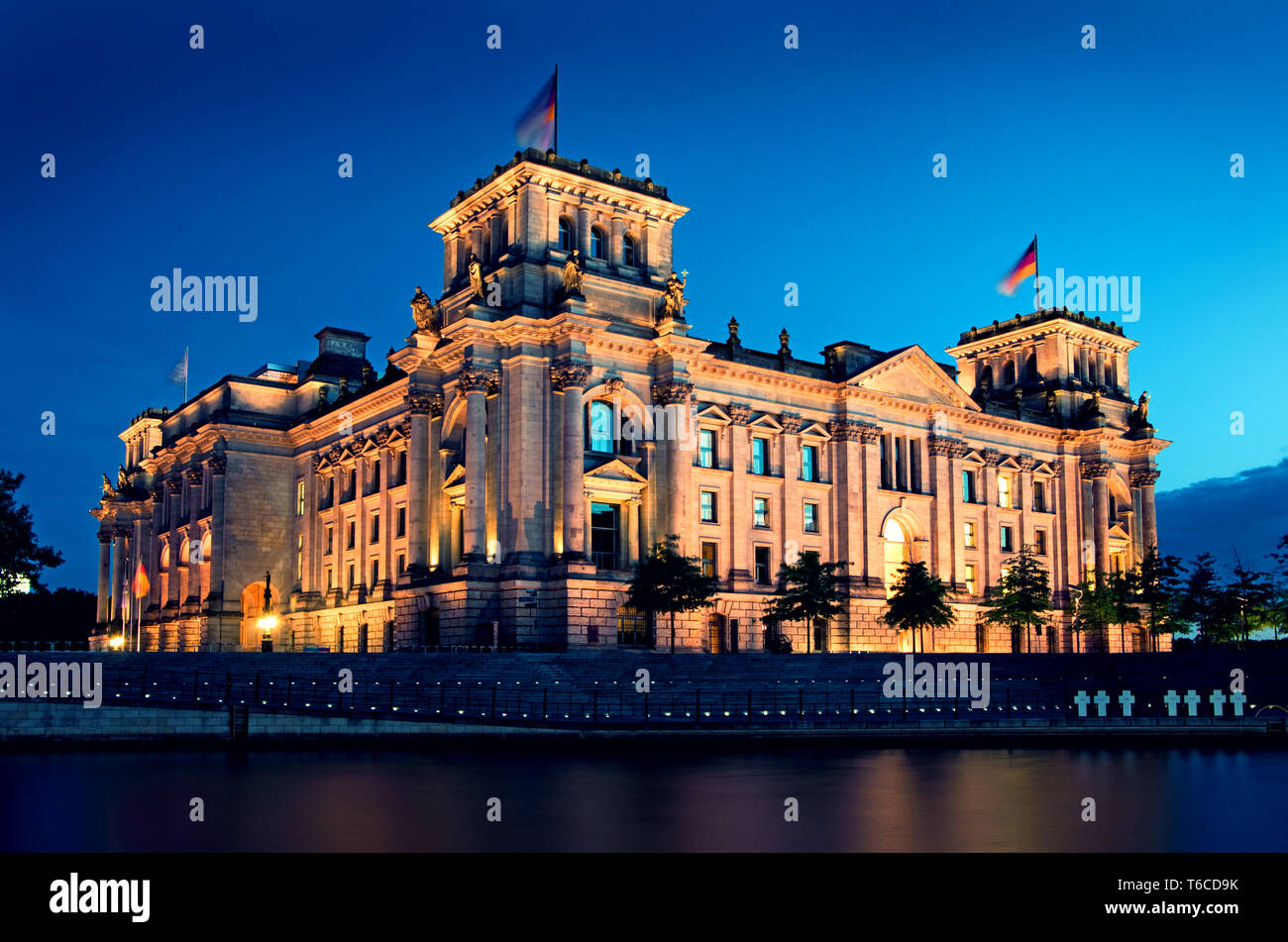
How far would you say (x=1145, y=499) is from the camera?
9331 centimetres

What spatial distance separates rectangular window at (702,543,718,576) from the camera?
6806 cm

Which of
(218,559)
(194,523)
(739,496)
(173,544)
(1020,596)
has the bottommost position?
(1020,596)

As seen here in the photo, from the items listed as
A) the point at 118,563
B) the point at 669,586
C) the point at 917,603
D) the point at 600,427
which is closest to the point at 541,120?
the point at 600,427

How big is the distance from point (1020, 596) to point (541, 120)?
1558 inches

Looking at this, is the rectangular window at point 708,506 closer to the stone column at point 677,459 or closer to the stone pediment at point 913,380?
the stone column at point 677,459

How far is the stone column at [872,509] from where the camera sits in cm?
7431

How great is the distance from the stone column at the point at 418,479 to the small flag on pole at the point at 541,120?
14.7 meters

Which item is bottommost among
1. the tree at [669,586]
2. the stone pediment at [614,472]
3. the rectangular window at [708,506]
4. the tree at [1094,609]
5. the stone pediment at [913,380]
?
the tree at [1094,609]

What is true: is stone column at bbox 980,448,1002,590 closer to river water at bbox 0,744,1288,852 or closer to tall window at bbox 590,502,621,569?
tall window at bbox 590,502,621,569

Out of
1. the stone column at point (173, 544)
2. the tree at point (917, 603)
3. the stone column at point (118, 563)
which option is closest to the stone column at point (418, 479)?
the tree at point (917, 603)

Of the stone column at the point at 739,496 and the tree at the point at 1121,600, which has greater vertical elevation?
the stone column at the point at 739,496

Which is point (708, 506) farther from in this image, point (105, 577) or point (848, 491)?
point (105, 577)
